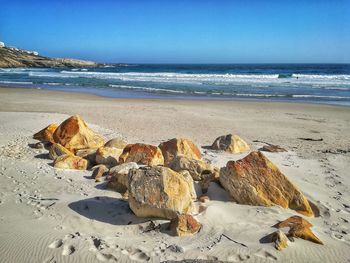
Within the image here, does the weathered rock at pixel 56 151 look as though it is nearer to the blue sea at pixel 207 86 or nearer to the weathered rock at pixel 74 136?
the weathered rock at pixel 74 136

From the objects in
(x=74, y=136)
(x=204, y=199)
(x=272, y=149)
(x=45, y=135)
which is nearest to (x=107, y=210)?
(x=204, y=199)

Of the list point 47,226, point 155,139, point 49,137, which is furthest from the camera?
point 155,139

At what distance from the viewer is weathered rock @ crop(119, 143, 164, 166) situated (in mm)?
5801

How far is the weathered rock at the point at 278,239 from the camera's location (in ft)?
11.4

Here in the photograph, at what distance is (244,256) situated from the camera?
3330mm

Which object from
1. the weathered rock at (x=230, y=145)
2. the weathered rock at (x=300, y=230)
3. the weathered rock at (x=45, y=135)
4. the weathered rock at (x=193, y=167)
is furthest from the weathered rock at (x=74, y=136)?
the weathered rock at (x=300, y=230)

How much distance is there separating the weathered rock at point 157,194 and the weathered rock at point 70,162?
2004 mm

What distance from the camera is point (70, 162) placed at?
5805 millimetres

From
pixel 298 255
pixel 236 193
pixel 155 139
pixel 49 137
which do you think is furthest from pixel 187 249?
pixel 155 139

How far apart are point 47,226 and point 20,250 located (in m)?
0.45

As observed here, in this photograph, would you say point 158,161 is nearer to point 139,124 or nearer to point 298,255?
point 298,255

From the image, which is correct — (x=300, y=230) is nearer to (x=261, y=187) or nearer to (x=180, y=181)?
(x=261, y=187)

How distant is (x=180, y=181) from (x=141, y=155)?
185cm

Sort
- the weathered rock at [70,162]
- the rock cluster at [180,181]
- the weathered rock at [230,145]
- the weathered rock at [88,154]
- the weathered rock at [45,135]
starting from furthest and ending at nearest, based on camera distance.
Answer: the weathered rock at [230,145] < the weathered rock at [45,135] < the weathered rock at [88,154] < the weathered rock at [70,162] < the rock cluster at [180,181]
